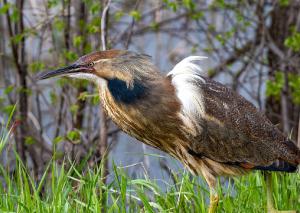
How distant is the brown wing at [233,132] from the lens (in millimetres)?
4332

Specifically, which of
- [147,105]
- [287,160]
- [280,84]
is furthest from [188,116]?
[280,84]

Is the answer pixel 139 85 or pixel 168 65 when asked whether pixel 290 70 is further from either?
pixel 139 85

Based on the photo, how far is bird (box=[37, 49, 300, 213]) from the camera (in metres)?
4.27

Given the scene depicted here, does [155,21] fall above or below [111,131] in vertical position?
above

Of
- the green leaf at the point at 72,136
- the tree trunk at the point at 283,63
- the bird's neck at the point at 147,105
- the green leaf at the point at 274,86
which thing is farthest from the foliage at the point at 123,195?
the tree trunk at the point at 283,63

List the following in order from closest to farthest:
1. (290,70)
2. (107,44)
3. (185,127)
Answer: (185,127) → (107,44) → (290,70)

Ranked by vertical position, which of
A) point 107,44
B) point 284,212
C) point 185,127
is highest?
point 107,44

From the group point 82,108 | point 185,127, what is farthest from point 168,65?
point 185,127

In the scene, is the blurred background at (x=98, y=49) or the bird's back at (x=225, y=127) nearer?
the bird's back at (x=225, y=127)

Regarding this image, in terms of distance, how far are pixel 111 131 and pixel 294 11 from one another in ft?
6.64

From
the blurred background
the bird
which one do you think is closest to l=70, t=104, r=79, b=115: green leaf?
the blurred background

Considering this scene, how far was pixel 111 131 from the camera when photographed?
748 cm

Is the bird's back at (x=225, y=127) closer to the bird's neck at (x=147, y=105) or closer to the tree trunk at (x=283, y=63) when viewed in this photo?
the bird's neck at (x=147, y=105)

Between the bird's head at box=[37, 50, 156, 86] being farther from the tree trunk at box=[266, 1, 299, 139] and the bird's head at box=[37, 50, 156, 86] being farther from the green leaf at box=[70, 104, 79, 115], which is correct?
the tree trunk at box=[266, 1, 299, 139]
